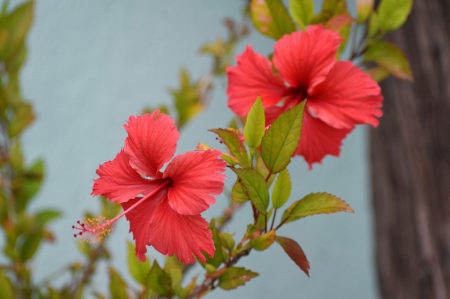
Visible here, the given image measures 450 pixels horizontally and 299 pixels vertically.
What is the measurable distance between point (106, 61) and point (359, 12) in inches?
32.6

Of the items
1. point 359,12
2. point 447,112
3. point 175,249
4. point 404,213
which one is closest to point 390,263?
point 404,213

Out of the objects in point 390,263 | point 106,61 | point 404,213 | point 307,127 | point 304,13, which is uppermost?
point 106,61

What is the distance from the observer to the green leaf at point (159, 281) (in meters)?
0.23

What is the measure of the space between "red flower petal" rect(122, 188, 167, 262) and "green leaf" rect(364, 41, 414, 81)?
0.27 metres

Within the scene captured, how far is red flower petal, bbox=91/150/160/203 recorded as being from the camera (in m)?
0.19

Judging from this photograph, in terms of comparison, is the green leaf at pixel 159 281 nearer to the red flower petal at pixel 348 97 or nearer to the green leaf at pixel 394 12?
the red flower petal at pixel 348 97

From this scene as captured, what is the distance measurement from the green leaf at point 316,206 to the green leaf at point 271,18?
6.6 inches

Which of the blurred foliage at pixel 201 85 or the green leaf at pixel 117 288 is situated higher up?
the blurred foliage at pixel 201 85

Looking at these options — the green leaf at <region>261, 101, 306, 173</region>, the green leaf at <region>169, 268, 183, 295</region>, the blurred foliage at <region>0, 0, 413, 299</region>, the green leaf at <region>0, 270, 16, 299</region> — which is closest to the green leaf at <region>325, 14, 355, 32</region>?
the blurred foliage at <region>0, 0, 413, 299</region>

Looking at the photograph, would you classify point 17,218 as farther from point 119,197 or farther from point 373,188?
point 373,188

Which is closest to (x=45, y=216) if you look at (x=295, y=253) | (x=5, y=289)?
(x=5, y=289)

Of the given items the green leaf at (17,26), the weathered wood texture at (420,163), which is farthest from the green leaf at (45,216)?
the weathered wood texture at (420,163)

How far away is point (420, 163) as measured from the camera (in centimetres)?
79

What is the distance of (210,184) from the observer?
170 mm
